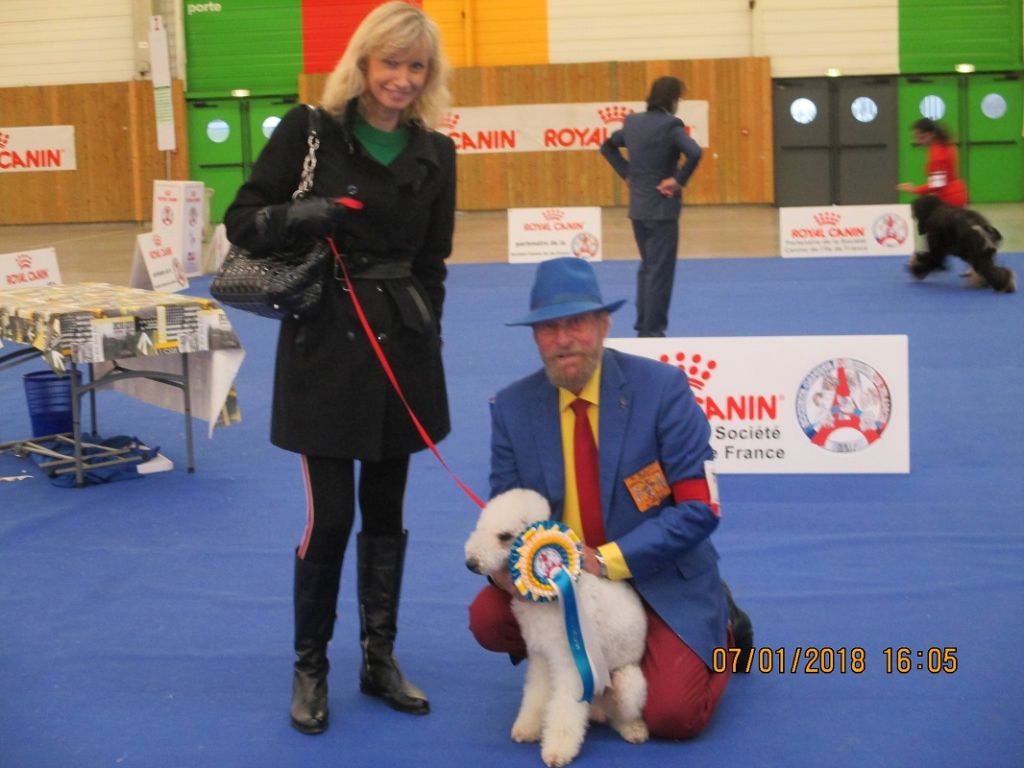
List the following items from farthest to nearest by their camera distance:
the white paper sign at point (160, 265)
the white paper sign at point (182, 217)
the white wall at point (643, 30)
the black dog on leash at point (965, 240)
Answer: the white wall at point (643, 30)
the white paper sign at point (182, 217)
the black dog on leash at point (965, 240)
the white paper sign at point (160, 265)

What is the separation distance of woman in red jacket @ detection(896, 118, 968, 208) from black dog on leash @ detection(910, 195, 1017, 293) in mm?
90

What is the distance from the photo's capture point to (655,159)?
8.94 m

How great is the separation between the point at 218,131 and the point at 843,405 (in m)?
17.6

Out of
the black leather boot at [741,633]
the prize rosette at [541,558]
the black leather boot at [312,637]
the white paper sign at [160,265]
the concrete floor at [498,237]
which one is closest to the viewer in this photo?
the prize rosette at [541,558]

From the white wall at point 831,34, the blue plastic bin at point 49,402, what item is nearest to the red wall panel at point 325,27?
the white wall at point 831,34

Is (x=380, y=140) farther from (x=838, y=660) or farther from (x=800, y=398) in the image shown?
(x=800, y=398)

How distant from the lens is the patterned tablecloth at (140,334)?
5578mm

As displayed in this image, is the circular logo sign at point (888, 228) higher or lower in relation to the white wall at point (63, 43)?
lower

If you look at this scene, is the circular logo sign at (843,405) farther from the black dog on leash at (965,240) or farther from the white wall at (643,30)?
the white wall at (643,30)

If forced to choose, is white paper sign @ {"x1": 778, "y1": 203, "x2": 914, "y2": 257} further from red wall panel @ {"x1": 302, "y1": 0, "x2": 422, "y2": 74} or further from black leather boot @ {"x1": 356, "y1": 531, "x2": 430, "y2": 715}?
black leather boot @ {"x1": 356, "y1": 531, "x2": 430, "y2": 715}

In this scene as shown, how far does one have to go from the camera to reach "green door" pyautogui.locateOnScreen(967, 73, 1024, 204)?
20.0 meters

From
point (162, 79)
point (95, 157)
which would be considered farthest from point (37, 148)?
point (162, 79)

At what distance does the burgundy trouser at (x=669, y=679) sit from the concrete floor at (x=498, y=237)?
38.0 ft

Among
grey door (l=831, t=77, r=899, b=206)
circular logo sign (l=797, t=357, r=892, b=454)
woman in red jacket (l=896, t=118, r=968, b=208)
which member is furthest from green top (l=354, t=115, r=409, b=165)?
grey door (l=831, t=77, r=899, b=206)
